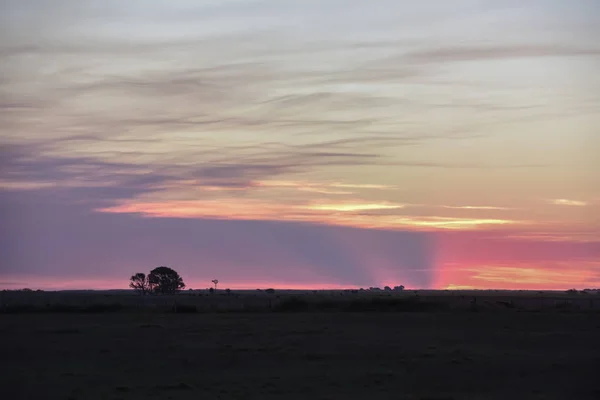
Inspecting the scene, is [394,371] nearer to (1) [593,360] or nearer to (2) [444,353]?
(2) [444,353]

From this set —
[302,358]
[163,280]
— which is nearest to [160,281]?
[163,280]

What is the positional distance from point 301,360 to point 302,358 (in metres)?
0.58

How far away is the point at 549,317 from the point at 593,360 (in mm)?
25874

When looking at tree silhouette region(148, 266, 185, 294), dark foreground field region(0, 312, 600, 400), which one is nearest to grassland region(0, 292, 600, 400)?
dark foreground field region(0, 312, 600, 400)

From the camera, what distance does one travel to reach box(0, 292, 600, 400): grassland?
2216 cm

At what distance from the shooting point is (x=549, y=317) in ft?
175

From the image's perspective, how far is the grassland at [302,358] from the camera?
22156mm

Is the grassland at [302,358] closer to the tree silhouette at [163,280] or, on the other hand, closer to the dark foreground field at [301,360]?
the dark foreground field at [301,360]

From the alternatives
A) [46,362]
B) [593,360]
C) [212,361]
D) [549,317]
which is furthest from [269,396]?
[549,317]

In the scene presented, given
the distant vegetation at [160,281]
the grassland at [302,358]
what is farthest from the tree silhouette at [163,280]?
the grassland at [302,358]

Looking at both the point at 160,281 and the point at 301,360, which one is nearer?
the point at 301,360

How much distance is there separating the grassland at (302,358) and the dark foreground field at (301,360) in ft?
0.16

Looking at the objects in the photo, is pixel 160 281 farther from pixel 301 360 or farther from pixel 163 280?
pixel 301 360

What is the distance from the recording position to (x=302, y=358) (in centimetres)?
2956
